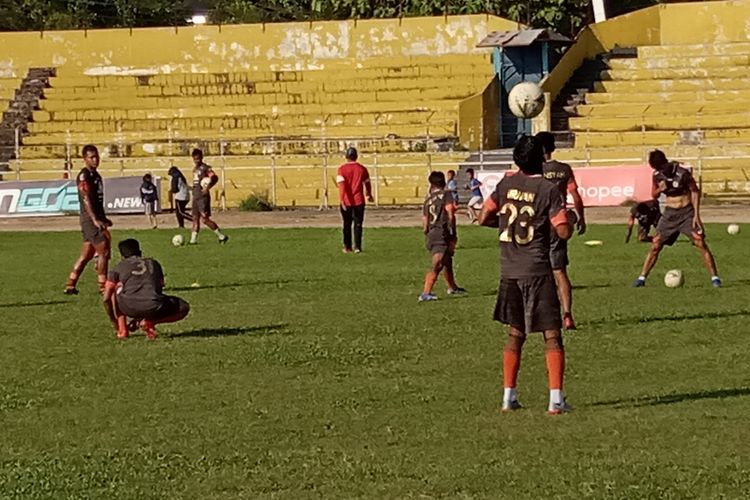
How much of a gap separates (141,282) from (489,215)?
4.80m

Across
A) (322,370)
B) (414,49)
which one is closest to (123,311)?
(322,370)

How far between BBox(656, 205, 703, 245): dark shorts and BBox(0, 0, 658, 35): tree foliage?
38.2 meters

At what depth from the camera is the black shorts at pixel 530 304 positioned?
10.3 metres

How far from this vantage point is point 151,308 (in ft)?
47.3

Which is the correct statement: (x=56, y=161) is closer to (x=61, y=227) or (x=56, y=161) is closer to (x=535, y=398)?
(x=61, y=227)

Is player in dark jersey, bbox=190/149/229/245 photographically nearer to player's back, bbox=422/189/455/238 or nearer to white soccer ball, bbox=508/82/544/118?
player's back, bbox=422/189/455/238

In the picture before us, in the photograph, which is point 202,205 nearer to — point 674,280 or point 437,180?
point 437,180

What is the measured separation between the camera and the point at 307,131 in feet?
152

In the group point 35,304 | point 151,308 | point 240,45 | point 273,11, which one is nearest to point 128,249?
point 151,308

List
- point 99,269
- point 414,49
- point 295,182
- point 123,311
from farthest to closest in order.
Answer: point 414,49 < point 295,182 < point 99,269 < point 123,311

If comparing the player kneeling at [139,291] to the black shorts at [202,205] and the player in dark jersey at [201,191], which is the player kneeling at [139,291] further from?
the black shorts at [202,205]

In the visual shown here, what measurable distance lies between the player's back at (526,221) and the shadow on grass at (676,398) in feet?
3.79

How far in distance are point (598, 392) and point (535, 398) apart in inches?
19.9

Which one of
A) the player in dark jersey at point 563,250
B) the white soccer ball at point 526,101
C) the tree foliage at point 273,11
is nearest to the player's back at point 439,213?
the player in dark jersey at point 563,250
